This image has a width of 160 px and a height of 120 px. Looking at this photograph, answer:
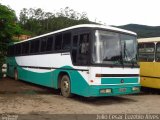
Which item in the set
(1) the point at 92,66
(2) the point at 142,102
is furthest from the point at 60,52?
(2) the point at 142,102

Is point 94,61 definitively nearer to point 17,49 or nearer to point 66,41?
point 66,41

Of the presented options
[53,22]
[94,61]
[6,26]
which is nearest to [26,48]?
[6,26]

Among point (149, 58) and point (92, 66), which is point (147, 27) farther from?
point (92, 66)

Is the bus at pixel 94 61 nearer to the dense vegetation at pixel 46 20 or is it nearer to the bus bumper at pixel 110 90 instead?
the bus bumper at pixel 110 90

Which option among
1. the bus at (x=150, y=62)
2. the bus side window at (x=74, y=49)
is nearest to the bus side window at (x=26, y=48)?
the bus at (x=150, y=62)

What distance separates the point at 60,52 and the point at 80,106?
3425 mm

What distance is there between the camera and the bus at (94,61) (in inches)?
449

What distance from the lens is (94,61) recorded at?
11.3 meters

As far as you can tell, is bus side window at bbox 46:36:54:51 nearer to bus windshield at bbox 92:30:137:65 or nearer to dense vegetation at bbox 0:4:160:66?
bus windshield at bbox 92:30:137:65

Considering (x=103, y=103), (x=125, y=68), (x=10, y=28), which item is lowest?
(x=103, y=103)

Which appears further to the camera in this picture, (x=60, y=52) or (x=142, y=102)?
(x=60, y=52)

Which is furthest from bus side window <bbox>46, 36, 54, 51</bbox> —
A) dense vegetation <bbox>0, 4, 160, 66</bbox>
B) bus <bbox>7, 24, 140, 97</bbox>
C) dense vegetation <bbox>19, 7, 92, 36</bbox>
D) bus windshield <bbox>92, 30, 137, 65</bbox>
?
dense vegetation <bbox>19, 7, 92, 36</bbox>

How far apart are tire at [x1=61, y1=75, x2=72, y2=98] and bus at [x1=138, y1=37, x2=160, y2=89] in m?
4.28

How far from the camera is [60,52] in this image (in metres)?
13.9
